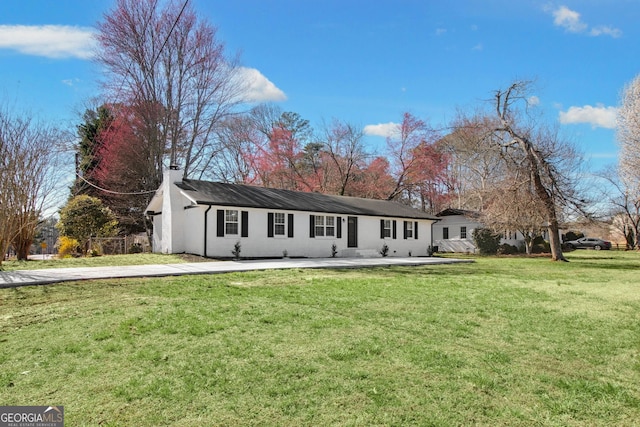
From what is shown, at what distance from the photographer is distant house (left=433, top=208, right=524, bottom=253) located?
2977cm

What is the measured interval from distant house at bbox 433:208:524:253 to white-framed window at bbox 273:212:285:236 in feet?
47.4

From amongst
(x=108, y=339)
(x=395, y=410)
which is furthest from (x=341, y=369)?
(x=108, y=339)

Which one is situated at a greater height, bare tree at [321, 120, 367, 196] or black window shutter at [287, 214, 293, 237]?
bare tree at [321, 120, 367, 196]

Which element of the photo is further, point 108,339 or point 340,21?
point 340,21

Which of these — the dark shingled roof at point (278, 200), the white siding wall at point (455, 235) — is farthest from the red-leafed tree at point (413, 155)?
the dark shingled roof at point (278, 200)

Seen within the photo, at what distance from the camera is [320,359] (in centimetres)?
414

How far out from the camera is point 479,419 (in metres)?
2.94

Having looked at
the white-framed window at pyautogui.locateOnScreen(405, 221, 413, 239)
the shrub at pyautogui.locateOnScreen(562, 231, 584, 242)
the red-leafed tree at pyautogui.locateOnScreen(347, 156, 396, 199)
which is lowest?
the shrub at pyautogui.locateOnScreen(562, 231, 584, 242)

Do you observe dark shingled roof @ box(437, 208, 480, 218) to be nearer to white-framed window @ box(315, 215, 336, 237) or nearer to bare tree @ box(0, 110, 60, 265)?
white-framed window @ box(315, 215, 336, 237)

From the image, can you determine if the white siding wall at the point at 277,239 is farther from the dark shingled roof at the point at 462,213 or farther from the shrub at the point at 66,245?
the dark shingled roof at the point at 462,213

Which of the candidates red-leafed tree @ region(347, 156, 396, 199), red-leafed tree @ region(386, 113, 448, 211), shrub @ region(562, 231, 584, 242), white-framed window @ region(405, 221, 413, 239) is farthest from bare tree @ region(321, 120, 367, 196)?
shrub @ region(562, 231, 584, 242)

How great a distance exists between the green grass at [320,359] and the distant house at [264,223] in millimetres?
9926

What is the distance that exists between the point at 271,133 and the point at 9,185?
2211 cm

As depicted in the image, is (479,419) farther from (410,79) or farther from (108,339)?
(410,79)
